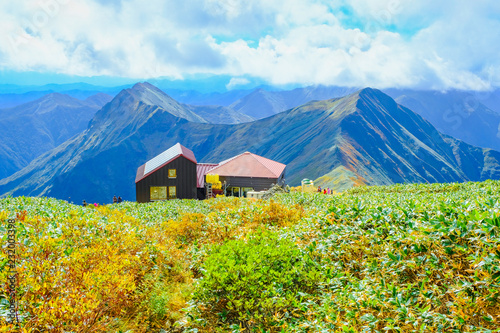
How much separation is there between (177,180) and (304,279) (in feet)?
143

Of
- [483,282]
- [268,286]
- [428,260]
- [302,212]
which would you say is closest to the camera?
[483,282]

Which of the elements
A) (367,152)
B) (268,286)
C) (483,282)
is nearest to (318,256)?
(268,286)

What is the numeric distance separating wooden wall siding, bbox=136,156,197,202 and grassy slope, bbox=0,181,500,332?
132ft

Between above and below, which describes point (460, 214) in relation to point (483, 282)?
above

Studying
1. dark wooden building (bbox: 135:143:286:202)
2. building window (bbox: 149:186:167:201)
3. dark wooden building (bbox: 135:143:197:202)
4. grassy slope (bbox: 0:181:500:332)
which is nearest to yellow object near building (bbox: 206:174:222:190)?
dark wooden building (bbox: 135:143:286:202)

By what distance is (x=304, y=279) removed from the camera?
624cm

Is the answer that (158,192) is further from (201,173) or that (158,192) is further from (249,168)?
(249,168)

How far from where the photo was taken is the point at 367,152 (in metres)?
185

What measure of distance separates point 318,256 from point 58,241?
536 centimetres

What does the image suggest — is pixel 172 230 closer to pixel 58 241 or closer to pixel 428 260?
pixel 58 241

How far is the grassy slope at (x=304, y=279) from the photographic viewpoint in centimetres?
464

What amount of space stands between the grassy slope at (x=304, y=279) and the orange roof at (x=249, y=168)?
134 feet

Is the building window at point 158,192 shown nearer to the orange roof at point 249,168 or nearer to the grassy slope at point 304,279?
the orange roof at point 249,168

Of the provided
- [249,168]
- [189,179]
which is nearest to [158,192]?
[189,179]
